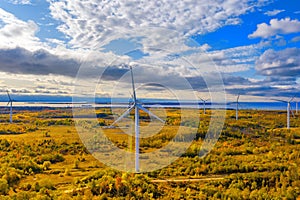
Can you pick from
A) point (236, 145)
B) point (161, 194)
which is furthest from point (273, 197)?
point (236, 145)

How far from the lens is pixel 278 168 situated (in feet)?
131

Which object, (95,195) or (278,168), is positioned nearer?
(95,195)

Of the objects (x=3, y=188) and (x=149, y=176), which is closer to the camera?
(x=3, y=188)

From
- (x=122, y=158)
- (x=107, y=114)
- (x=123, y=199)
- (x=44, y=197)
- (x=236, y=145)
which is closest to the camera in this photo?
(x=44, y=197)

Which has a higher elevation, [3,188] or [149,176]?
[3,188]

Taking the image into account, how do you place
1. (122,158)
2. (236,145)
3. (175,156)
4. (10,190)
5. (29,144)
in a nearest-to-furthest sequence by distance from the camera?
1. (10,190)
2. (122,158)
3. (175,156)
4. (29,144)
5. (236,145)

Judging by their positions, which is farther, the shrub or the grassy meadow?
the grassy meadow

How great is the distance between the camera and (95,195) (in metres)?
28.0

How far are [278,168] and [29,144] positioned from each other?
40.4 meters

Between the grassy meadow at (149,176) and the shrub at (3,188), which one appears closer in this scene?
the shrub at (3,188)

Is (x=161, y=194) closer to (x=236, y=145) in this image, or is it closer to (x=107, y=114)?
(x=236, y=145)

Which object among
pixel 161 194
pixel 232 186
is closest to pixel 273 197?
pixel 232 186

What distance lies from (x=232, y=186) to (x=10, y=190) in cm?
2040

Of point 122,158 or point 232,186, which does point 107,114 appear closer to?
point 122,158
